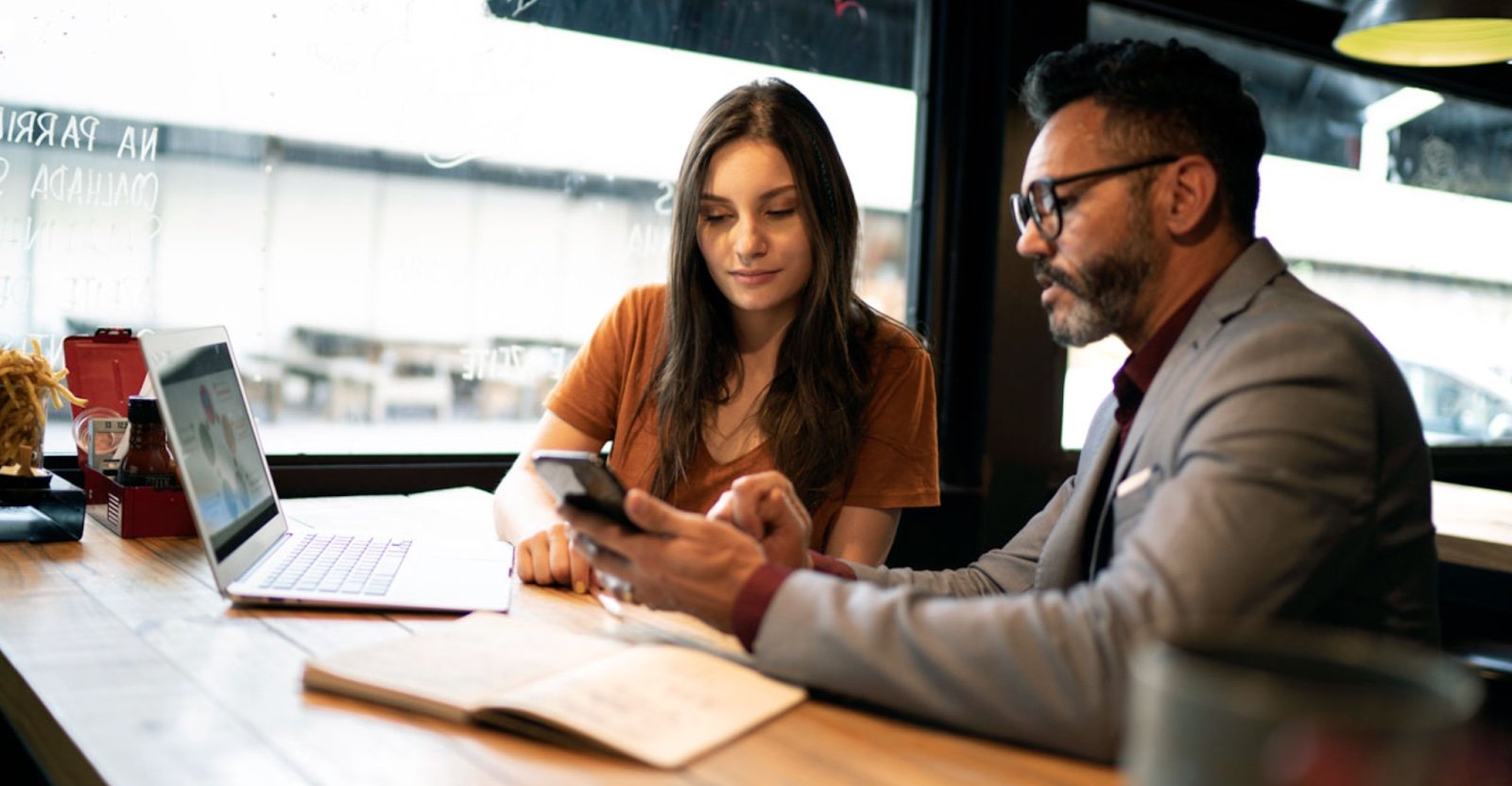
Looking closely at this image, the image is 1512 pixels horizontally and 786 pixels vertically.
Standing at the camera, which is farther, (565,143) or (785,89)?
(565,143)

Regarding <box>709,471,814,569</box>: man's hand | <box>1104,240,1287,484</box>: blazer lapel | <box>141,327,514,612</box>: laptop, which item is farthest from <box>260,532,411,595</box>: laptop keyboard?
<box>1104,240,1287,484</box>: blazer lapel

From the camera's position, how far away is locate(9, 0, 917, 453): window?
96.3 inches

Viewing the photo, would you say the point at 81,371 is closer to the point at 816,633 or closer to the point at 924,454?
the point at 924,454

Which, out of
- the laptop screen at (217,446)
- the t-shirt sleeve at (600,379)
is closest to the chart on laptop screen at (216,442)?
the laptop screen at (217,446)

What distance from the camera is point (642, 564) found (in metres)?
1.20

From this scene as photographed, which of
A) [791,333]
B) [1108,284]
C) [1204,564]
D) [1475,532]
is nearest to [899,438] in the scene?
[791,333]

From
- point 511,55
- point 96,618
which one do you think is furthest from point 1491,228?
point 96,618

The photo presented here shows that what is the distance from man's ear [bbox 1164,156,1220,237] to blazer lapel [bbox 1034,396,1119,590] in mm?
269

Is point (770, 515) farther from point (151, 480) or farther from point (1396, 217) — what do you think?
point (1396, 217)

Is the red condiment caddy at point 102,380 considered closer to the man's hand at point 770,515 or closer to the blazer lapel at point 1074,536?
the man's hand at point 770,515

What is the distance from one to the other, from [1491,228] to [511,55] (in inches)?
175

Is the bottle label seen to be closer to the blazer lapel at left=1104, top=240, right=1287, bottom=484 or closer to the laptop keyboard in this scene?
the laptop keyboard

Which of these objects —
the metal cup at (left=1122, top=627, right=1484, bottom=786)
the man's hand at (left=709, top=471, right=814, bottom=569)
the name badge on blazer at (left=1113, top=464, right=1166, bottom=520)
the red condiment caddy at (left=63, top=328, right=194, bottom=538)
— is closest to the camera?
the metal cup at (left=1122, top=627, right=1484, bottom=786)

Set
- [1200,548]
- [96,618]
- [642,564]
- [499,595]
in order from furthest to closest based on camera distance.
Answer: [499,595]
[96,618]
[642,564]
[1200,548]
